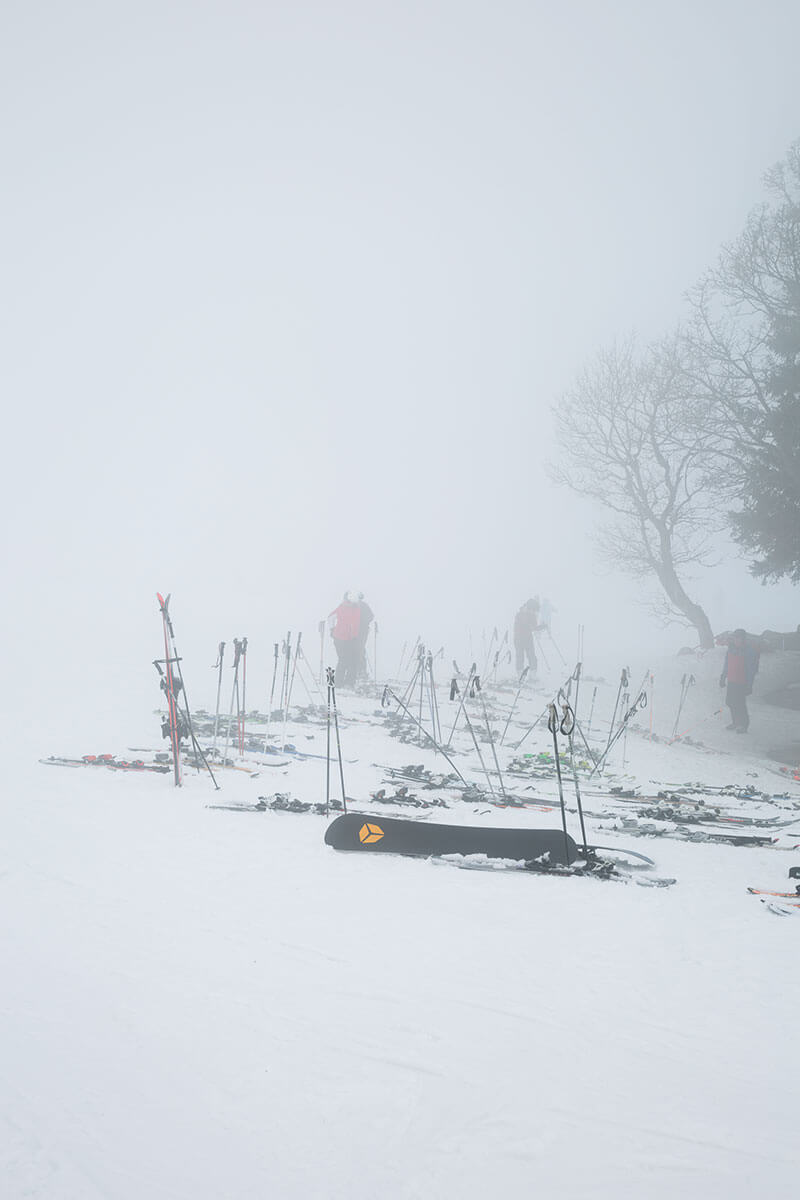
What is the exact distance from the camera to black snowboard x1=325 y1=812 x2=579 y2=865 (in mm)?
5742

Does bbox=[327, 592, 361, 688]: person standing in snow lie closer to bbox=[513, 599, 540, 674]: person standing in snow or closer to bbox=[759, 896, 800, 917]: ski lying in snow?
bbox=[513, 599, 540, 674]: person standing in snow

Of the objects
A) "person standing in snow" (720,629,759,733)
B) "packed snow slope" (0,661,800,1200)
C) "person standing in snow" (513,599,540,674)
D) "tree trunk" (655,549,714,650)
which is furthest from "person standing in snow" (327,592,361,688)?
"packed snow slope" (0,661,800,1200)

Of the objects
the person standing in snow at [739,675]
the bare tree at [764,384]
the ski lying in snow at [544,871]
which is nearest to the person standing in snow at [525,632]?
the bare tree at [764,384]

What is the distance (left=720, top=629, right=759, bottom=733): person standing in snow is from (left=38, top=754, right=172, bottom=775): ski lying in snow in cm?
1149

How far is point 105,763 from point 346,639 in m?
9.98

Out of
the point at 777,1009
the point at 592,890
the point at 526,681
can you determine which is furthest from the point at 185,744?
the point at 526,681

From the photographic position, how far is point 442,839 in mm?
6000

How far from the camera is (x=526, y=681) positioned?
2202 cm

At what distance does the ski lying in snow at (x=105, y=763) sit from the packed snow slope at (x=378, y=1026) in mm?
2820

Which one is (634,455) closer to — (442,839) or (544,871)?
(442,839)

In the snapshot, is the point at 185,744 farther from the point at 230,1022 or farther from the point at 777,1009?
the point at 777,1009

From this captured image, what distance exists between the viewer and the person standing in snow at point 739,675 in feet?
48.4

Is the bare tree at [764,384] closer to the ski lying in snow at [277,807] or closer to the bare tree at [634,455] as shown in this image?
the bare tree at [634,455]

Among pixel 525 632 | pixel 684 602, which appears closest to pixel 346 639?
pixel 525 632
